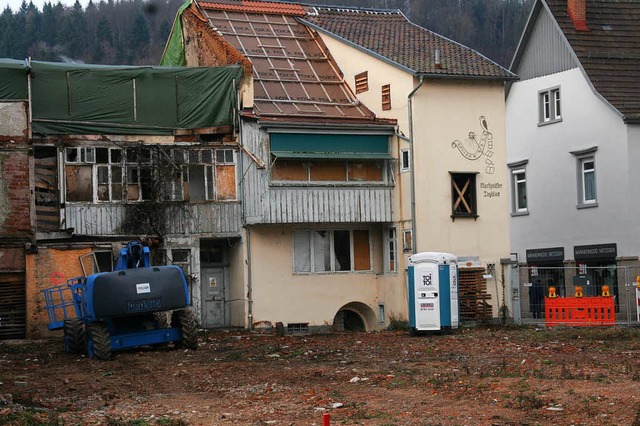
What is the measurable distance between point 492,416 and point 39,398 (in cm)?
783

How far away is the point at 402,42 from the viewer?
43.7 metres

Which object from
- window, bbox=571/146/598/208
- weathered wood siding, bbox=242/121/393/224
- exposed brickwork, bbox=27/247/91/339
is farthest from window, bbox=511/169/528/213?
exposed brickwork, bbox=27/247/91/339

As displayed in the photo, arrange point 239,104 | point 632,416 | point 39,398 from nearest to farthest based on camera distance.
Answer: point 632,416 < point 39,398 < point 239,104

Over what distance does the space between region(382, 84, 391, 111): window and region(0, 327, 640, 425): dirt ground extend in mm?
11601

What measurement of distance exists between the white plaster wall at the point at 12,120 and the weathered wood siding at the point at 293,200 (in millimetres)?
6981

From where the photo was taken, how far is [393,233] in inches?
1624

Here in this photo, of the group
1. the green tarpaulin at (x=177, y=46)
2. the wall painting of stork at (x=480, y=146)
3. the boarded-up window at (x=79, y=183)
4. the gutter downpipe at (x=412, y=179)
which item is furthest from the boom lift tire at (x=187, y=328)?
the green tarpaulin at (x=177, y=46)

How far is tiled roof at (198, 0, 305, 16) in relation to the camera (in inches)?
1738

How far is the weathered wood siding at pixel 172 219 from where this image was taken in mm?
37469

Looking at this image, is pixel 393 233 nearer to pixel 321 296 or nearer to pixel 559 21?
pixel 321 296

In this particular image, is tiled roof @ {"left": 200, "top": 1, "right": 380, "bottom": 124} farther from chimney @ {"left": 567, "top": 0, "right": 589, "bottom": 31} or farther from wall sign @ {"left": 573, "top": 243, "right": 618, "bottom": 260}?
chimney @ {"left": 567, "top": 0, "right": 589, "bottom": 31}

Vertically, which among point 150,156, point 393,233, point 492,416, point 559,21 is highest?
point 559,21

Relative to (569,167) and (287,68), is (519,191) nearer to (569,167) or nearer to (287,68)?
(569,167)

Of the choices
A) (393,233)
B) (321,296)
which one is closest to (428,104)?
(393,233)
